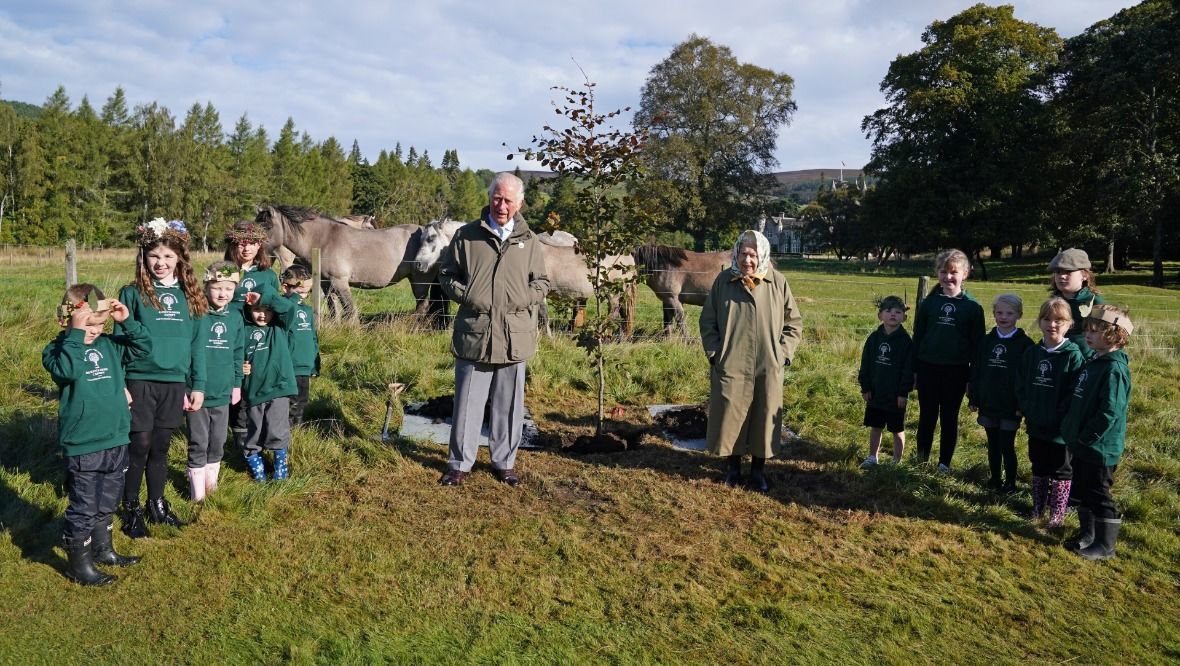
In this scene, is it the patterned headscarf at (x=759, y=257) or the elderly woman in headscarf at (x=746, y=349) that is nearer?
the patterned headscarf at (x=759, y=257)

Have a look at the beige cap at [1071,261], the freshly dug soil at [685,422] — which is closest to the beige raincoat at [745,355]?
the freshly dug soil at [685,422]

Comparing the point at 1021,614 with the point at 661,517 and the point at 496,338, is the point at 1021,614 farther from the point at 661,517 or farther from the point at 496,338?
the point at 496,338

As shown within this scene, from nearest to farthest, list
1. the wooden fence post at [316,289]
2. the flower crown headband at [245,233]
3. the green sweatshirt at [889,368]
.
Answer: the flower crown headband at [245,233] → the green sweatshirt at [889,368] → the wooden fence post at [316,289]

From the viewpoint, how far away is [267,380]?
473 centimetres

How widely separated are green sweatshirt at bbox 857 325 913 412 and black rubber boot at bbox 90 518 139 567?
4728 millimetres

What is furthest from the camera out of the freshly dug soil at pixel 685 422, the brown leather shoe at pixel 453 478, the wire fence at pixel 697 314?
the wire fence at pixel 697 314

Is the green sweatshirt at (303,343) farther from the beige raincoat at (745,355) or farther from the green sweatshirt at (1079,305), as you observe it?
the green sweatshirt at (1079,305)

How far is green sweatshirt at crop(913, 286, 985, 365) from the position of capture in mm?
5121

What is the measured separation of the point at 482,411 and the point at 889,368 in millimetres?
2903

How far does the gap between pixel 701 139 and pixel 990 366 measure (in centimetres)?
4033

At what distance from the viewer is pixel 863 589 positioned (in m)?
3.68

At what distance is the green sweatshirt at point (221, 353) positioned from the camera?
428 centimetres

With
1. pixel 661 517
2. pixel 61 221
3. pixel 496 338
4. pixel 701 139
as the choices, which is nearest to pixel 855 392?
pixel 661 517

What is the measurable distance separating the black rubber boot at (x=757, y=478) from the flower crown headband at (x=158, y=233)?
144 inches
